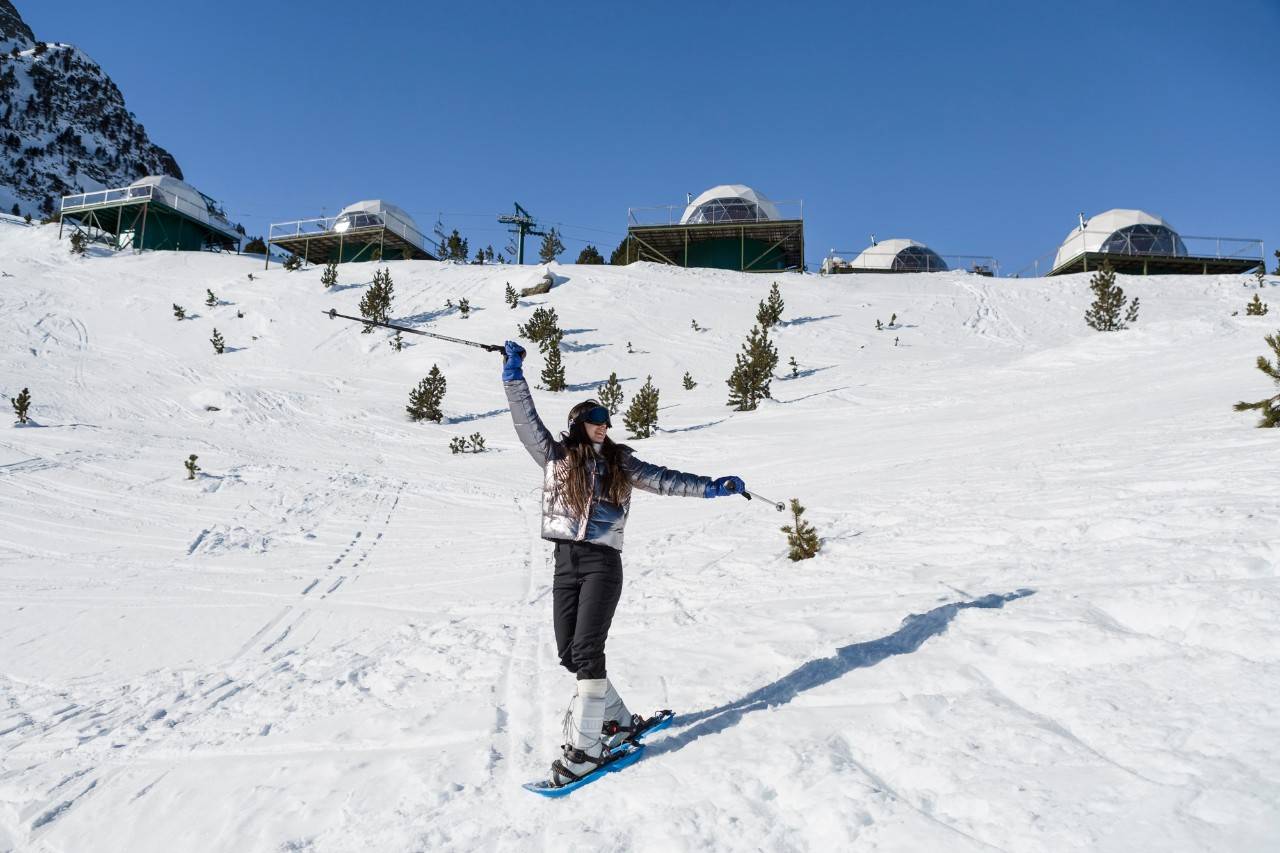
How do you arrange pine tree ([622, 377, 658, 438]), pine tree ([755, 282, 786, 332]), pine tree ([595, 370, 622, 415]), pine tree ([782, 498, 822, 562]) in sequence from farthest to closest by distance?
pine tree ([755, 282, 786, 332]) → pine tree ([595, 370, 622, 415]) → pine tree ([622, 377, 658, 438]) → pine tree ([782, 498, 822, 562])

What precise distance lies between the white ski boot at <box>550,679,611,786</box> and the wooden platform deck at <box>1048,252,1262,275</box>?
3984 cm

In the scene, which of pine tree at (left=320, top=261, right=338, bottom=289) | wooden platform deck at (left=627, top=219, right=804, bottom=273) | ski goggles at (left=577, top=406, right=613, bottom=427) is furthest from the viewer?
wooden platform deck at (left=627, top=219, right=804, bottom=273)

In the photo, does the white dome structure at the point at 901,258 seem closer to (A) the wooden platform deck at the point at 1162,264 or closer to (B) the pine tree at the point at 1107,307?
(A) the wooden platform deck at the point at 1162,264

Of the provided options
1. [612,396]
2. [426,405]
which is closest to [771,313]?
[612,396]

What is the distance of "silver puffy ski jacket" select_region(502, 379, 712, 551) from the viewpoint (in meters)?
3.05

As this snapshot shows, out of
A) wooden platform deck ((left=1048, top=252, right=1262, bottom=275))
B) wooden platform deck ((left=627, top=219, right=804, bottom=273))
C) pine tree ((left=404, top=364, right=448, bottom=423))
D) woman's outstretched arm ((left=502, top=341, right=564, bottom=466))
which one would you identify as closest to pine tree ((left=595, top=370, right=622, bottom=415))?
pine tree ((left=404, top=364, right=448, bottom=423))

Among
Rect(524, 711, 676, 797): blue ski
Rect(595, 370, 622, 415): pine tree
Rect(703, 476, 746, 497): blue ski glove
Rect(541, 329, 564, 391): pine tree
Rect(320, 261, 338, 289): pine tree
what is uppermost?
Rect(320, 261, 338, 289): pine tree

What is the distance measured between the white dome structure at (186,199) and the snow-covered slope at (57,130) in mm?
22330

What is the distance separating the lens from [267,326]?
78.3 ft

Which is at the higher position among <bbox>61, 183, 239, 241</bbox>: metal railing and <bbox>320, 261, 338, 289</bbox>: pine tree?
<bbox>61, 183, 239, 241</bbox>: metal railing

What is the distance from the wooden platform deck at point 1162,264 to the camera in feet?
113

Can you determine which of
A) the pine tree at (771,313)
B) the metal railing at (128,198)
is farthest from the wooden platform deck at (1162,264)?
the metal railing at (128,198)

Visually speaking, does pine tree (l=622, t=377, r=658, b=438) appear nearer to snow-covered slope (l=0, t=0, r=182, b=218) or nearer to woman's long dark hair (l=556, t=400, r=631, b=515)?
woman's long dark hair (l=556, t=400, r=631, b=515)

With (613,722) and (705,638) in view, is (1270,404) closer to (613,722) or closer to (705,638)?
(705,638)
